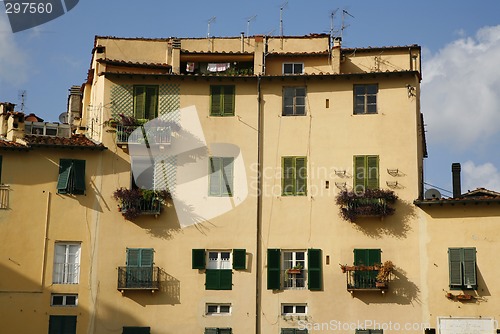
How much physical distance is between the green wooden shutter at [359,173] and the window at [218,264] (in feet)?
19.4

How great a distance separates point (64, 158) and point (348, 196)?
42.5 feet

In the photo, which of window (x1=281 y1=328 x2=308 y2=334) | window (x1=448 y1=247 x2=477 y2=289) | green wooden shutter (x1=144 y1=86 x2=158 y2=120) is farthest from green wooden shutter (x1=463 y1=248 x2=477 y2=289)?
green wooden shutter (x1=144 y1=86 x2=158 y2=120)

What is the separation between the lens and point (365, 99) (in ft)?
146

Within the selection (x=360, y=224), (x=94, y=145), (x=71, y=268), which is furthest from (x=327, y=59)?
(x=71, y=268)

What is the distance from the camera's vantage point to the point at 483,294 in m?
41.5

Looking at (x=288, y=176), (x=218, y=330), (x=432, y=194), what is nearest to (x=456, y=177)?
(x=432, y=194)

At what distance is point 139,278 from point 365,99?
43.1 feet

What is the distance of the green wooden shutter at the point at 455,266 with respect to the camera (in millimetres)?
41562

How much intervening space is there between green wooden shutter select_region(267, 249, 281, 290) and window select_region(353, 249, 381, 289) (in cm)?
340

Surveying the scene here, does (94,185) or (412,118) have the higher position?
(412,118)

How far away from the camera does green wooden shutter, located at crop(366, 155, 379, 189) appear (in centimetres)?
4356

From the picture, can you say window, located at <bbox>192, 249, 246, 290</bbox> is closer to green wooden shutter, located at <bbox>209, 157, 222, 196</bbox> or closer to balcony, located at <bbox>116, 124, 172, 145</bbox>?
green wooden shutter, located at <bbox>209, 157, 222, 196</bbox>

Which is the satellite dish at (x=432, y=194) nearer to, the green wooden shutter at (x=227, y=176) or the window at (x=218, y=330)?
the green wooden shutter at (x=227, y=176)

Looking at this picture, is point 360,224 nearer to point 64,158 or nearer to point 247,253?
point 247,253
